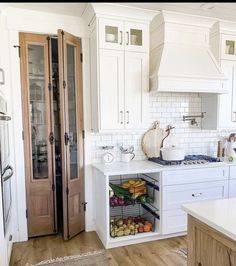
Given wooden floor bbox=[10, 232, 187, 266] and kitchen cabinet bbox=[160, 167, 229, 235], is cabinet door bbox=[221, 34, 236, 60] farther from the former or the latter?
wooden floor bbox=[10, 232, 187, 266]

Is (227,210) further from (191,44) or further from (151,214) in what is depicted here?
(191,44)

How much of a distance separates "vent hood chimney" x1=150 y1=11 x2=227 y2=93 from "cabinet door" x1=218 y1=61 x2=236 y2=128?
0.21 meters

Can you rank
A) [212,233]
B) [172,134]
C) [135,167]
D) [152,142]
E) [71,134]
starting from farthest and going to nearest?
1. [172,134]
2. [152,142]
3. [71,134]
4. [135,167]
5. [212,233]

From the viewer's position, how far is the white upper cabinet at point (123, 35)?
2713 mm

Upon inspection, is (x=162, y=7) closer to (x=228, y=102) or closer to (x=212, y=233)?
(x=228, y=102)

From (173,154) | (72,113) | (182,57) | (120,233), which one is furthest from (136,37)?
(120,233)

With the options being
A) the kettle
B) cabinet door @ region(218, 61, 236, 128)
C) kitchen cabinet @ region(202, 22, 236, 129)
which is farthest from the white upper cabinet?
the kettle

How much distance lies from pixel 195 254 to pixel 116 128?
1.66 m

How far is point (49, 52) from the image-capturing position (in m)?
2.94

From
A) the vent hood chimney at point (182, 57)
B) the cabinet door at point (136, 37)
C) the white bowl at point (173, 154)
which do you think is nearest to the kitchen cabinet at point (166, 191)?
the white bowl at point (173, 154)

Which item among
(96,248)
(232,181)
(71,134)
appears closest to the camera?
(96,248)

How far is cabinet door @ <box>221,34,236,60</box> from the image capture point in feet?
10.6

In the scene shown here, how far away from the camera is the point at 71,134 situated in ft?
9.66

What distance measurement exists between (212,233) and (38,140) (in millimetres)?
2293
